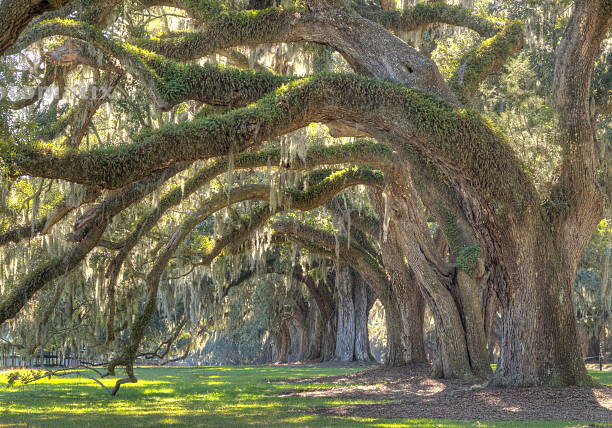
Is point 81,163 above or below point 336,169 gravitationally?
below

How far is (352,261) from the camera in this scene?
2100 centimetres

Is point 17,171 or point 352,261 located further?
point 352,261

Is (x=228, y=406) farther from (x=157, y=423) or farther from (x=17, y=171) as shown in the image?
(x=17, y=171)

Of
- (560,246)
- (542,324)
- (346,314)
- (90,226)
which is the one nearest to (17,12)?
(90,226)

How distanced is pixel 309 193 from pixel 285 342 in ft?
95.6

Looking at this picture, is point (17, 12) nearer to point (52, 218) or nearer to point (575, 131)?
point (52, 218)

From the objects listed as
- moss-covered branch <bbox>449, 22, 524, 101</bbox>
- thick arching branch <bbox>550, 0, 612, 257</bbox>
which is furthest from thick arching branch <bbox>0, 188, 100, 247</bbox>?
thick arching branch <bbox>550, 0, 612, 257</bbox>

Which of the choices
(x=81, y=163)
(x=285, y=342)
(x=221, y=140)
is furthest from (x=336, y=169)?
(x=285, y=342)

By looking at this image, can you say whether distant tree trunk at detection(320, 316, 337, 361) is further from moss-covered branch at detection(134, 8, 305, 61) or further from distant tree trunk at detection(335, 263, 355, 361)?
moss-covered branch at detection(134, 8, 305, 61)

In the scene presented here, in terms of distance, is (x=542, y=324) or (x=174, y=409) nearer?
(x=174, y=409)

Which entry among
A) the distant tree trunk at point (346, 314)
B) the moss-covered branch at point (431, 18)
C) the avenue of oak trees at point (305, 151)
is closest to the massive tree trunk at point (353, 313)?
the distant tree trunk at point (346, 314)

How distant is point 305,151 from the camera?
11.8m

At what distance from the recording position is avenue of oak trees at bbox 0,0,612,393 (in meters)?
9.07

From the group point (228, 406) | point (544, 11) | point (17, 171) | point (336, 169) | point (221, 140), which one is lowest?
point (228, 406)
